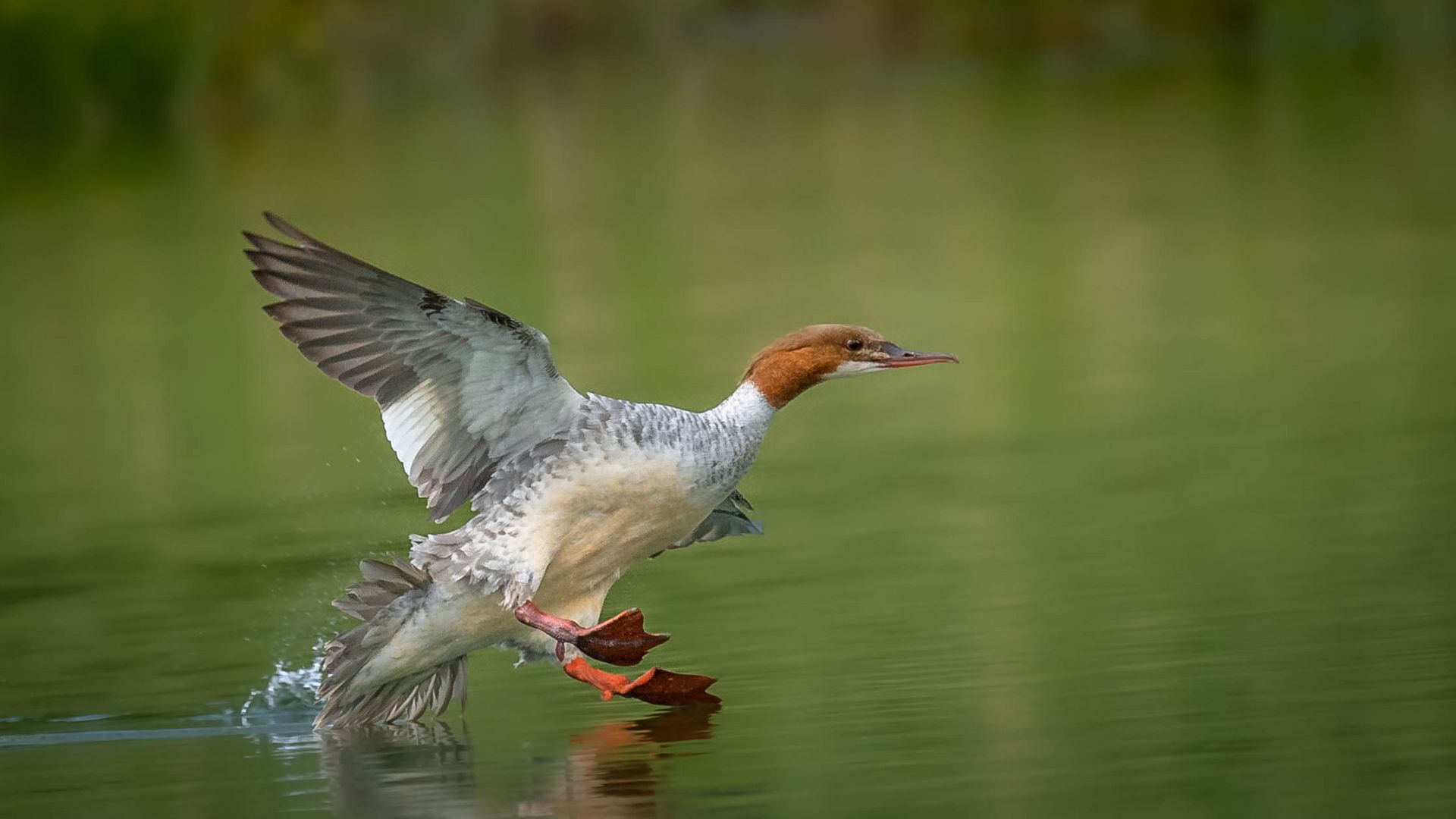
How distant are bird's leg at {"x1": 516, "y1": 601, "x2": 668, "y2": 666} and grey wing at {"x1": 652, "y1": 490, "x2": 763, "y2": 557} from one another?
82 cm

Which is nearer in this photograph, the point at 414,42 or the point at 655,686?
the point at 655,686

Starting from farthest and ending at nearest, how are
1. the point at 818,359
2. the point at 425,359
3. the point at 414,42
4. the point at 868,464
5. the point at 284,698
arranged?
the point at 414,42 → the point at 868,464 → the point at 284,698 → the point at 818,359 → the point at 425,359

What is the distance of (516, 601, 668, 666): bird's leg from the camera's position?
24.0 ft

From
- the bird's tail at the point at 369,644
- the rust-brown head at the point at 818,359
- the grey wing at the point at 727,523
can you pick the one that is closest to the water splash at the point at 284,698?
the bird's tail at the point at 369,644

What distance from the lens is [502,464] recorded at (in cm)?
773

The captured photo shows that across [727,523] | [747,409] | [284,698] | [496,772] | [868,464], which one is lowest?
[496,772]

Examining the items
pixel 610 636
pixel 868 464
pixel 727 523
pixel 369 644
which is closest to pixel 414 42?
pixel 868 464

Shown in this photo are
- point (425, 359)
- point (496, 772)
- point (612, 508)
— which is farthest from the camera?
point (425, 359)

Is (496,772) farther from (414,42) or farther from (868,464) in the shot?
(414,42)

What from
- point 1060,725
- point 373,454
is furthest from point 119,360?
point 1060,725

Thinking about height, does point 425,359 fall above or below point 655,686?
above

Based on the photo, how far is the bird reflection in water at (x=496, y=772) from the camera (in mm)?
6477

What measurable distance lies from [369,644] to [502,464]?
26.9 inches

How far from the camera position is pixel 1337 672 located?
279 inches
